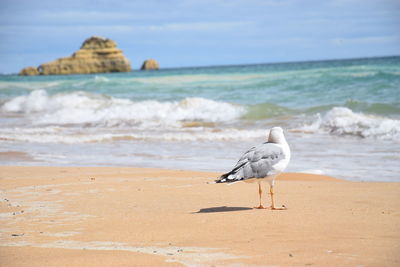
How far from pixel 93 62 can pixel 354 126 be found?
102m

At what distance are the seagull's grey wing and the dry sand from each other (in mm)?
376

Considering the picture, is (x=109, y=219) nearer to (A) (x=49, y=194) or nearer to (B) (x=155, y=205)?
(B) (x=155, y=205)

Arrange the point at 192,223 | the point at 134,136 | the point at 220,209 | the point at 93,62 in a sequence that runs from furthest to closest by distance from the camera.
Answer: the point at 93,62 → the point at 134,136 → the point at 220,209 → the point at 192,223

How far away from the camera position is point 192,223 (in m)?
5.18

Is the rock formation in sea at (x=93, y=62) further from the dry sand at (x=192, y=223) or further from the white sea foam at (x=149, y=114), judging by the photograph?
the dry sand at (x=192, y=223)

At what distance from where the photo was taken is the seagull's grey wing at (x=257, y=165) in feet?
18.4

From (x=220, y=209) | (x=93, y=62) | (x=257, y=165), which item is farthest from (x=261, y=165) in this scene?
(x=93, y=62)

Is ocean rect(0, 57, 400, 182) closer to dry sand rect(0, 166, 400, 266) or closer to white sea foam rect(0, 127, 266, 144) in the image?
white sea foam rect(0, 127, 266, 144)

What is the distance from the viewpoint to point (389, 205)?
5961 millimetres

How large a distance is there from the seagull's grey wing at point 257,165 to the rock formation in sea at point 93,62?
109311 mm

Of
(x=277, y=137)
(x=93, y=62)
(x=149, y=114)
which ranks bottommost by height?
(x=277, y=137)

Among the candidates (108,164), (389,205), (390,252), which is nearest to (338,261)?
(390,252)

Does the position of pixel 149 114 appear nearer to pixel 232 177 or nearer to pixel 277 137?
pixel 277 137

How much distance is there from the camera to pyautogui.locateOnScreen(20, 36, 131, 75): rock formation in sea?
111875mm
